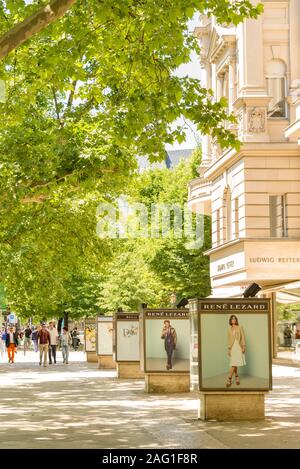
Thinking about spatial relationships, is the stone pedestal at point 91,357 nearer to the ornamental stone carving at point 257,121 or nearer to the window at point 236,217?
the window at point 236,217

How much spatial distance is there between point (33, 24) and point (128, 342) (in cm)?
1573

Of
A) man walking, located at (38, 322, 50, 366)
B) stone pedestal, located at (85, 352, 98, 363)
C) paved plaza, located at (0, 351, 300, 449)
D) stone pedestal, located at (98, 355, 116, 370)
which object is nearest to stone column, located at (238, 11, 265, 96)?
stone pedestal, located at (98, 355, 116, 370)

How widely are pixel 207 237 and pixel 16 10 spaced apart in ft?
145

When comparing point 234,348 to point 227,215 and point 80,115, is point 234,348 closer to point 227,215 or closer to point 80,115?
point 80,115

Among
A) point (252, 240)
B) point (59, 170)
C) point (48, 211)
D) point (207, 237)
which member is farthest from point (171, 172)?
point (59, 170)

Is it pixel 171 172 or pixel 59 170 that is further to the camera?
pixel 171 172

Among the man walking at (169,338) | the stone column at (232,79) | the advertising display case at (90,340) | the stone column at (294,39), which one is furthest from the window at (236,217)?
the man walking at (169,338)

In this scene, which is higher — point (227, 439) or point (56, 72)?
point (56, 72)

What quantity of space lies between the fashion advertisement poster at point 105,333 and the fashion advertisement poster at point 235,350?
18.6 metres

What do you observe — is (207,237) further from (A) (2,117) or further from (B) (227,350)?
(B) (227,350)

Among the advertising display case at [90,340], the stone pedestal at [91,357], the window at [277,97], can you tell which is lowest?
the stone pedestal at [91,357]

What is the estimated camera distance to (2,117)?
21.0 m

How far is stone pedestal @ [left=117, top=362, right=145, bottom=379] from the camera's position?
26.4 meters

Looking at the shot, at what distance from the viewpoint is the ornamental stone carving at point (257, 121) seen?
119ft
